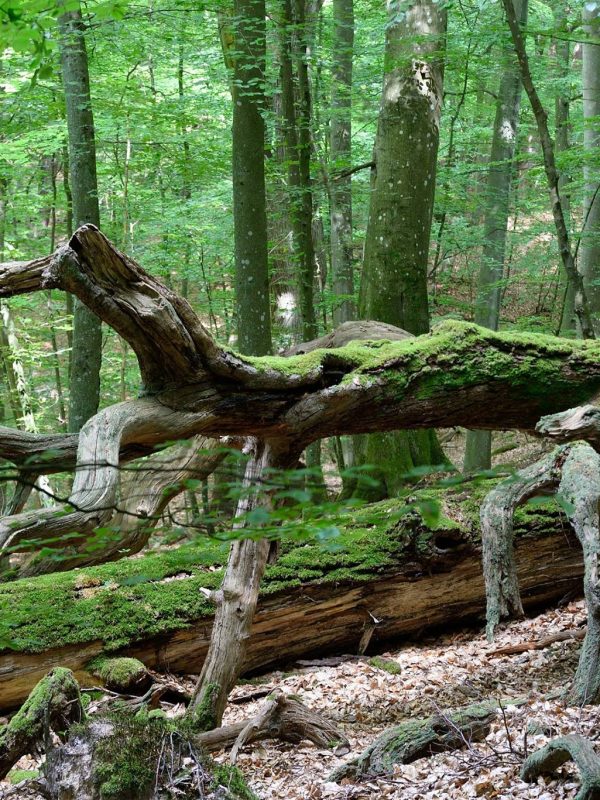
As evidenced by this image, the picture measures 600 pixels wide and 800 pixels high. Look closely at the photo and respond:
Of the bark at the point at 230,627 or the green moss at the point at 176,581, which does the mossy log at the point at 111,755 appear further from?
the green moss at the point at 176,581

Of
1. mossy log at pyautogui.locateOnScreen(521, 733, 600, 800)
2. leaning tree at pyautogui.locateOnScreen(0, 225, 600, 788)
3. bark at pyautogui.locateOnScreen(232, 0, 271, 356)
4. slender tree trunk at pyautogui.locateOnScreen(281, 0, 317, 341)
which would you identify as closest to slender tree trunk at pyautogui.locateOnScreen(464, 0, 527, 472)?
slender tree trunk at pyautogui.locateOnScreen(281, 0, 317, 341)

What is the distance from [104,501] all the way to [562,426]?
2.95m

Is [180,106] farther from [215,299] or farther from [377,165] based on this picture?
[377,165]

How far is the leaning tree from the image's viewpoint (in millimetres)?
3775

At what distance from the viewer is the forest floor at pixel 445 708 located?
3.37m

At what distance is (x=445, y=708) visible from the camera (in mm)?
4684

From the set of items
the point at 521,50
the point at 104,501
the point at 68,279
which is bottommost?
the point at 104,501

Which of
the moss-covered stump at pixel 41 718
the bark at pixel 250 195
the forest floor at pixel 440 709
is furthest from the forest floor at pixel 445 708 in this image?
the bark at pixel 250 195

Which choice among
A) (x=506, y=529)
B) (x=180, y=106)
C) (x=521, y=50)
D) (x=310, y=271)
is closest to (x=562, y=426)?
(x=506, y=529)

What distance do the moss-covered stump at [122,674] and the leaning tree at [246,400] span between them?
2.44 ft

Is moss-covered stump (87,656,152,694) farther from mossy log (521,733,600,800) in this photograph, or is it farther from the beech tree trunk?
mossy log (521,733,600,800)

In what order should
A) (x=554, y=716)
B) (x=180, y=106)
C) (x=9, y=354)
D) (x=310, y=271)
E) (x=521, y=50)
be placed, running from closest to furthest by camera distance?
(x=554, y=716) < (x=521, y=50) < (x=310, y=271) < (x=180, y=106) < (x=9, y=354)

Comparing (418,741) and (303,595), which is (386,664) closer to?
(303,595)

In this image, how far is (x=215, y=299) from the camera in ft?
46.4
